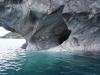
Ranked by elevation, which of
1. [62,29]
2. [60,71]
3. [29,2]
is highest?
[29,2]

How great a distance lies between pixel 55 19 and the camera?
33562mm

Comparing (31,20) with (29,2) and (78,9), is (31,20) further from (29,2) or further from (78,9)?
(78,9)

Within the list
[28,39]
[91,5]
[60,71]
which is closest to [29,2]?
[28,39]

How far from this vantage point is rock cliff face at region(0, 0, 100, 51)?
103 feet

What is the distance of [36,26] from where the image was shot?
34688 millimetres

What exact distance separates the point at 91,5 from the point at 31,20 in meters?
13.1

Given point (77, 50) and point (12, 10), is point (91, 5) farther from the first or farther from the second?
point (12, 10)

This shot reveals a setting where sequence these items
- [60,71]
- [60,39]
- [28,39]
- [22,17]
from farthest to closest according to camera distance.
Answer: [60,39] → [28,39] → [22,17] → [60,71]

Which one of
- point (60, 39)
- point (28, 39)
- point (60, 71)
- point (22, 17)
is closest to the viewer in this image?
point (60, 71)

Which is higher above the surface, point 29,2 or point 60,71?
point 29,2

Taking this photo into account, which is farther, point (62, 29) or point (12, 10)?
point (62, 29)

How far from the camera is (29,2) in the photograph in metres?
32.2

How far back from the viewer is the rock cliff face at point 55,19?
103 ft

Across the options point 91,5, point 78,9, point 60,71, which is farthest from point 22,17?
point 60,71
